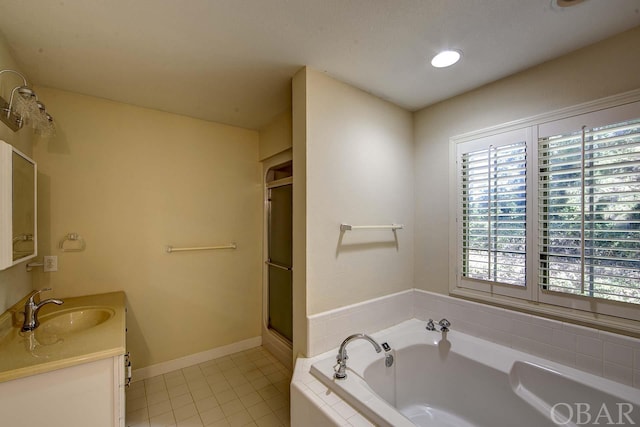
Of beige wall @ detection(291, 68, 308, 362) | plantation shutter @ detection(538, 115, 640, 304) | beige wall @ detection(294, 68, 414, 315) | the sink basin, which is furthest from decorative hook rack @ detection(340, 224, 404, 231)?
the sink basin

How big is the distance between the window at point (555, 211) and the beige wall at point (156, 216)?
7.04ft

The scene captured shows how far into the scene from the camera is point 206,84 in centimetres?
199

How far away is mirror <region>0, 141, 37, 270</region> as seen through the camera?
1272 mm

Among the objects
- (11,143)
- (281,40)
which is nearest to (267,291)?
(11,143)

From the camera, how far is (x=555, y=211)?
1640 millimetres

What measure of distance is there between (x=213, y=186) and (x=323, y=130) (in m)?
1.46

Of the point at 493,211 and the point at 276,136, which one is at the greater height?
the point at 276,136

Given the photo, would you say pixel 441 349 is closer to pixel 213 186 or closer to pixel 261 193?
pixel 261 193

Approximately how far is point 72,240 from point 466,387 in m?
3.06

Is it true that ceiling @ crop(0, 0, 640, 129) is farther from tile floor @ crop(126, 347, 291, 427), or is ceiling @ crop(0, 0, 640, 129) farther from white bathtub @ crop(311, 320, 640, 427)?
tile floor @ crop(126, 347, 291, 427)

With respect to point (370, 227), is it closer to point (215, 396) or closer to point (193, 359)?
point (215, 396)

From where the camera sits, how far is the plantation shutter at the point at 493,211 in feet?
5.89

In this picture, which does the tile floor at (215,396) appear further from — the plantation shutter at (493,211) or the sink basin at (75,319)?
the plantation shutter at (493,211)

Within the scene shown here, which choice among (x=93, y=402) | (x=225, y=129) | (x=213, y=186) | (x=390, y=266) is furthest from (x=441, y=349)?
(x=225, y=129)
